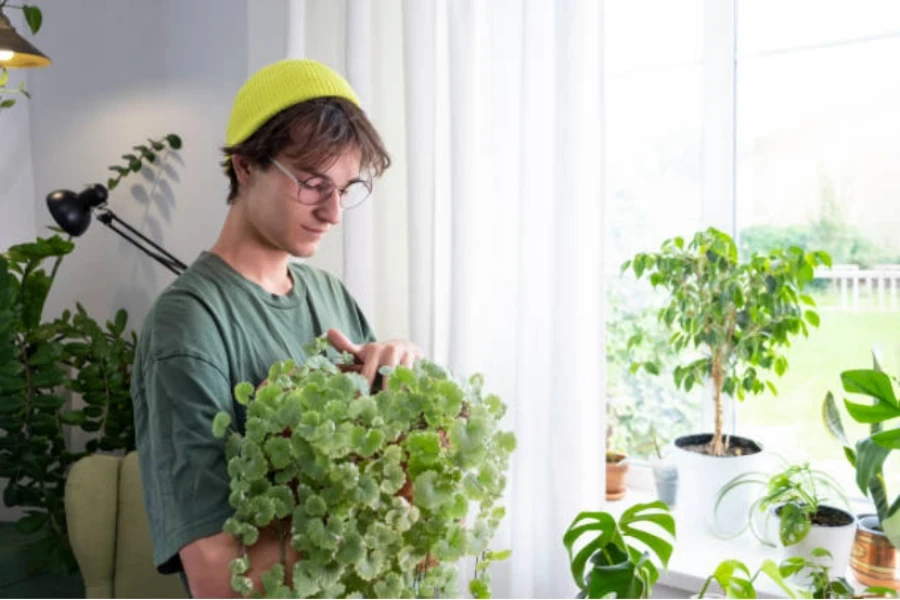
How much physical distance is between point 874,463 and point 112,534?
1.70m

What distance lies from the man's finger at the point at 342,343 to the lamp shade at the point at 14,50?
5.34 ft

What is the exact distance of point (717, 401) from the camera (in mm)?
1801

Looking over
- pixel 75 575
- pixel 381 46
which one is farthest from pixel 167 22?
pixel 75 575

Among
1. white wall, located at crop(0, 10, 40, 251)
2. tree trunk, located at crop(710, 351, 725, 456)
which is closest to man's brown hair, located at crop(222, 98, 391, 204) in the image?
tree trunk, located at crop(710, 351, 725, 456)

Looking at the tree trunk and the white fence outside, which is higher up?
the white fence outside

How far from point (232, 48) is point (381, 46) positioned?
703mm

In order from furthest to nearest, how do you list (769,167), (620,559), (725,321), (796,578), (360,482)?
(769,167)
(725,321)
(796,578)
(620,559)
(360,482)

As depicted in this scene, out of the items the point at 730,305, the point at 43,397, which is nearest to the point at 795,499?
the point at 730,305

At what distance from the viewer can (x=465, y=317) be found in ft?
5.90

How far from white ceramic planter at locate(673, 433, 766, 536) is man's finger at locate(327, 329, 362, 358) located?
1221 millimetres

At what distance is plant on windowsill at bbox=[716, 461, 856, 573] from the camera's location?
1.57 m

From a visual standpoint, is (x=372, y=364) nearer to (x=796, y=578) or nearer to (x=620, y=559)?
(x=620, y=559)

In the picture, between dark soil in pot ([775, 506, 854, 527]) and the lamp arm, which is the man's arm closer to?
dark soil in pot ([775, 506, 854, 527])

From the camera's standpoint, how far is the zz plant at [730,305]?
1673 mm
